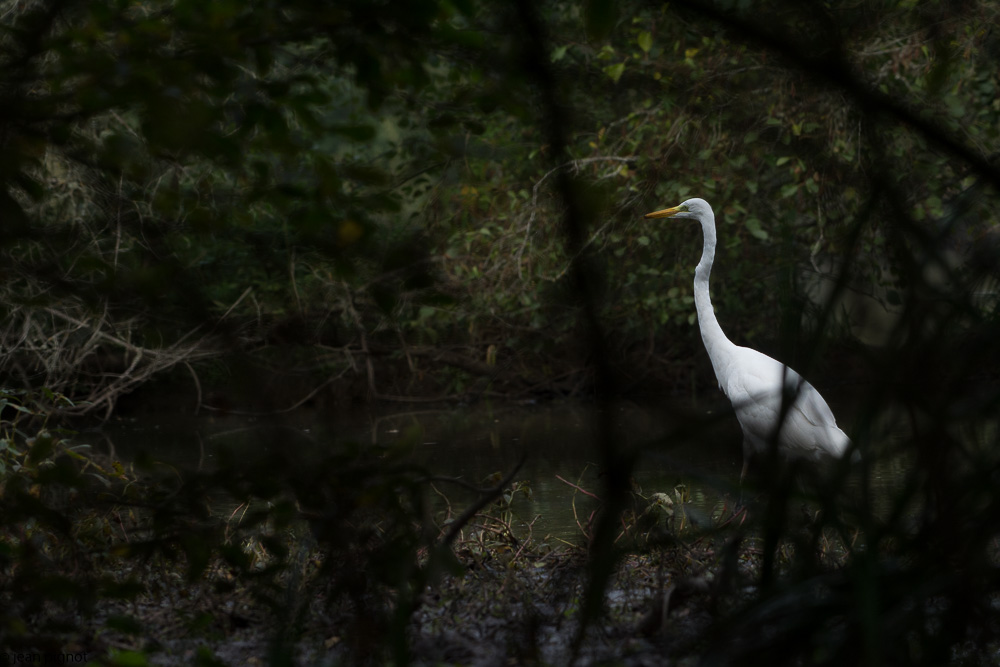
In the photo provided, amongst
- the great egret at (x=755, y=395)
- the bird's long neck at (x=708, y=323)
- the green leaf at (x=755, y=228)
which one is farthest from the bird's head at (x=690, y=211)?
the green leaf at (x=755, y=228)

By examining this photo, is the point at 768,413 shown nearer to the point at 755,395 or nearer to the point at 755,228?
the point at 755,395

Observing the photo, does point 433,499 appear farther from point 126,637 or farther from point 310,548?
point 310,548

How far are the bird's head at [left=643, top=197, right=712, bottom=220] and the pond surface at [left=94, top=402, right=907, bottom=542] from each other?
1271mm

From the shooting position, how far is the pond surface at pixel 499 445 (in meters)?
3.86

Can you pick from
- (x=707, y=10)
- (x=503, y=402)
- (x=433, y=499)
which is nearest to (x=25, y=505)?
(x=707, y=10)

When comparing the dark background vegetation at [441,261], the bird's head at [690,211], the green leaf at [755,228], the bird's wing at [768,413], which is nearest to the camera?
the dark background vegetation at [441,261]

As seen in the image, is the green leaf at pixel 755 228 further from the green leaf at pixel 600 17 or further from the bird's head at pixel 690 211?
the green leaf at pixel 600 17

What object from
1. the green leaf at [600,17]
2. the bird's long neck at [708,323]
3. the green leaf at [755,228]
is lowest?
the bird's long neck at [708,323]

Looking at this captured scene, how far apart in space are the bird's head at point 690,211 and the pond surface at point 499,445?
4.17 ft

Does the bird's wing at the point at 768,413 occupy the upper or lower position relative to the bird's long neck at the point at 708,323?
lower

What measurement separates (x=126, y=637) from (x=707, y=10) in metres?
1.80

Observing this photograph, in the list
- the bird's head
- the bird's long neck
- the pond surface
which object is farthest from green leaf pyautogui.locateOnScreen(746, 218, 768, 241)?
the bird's long neck

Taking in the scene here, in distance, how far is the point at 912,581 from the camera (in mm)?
1281

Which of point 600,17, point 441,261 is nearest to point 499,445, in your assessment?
point 441,261
